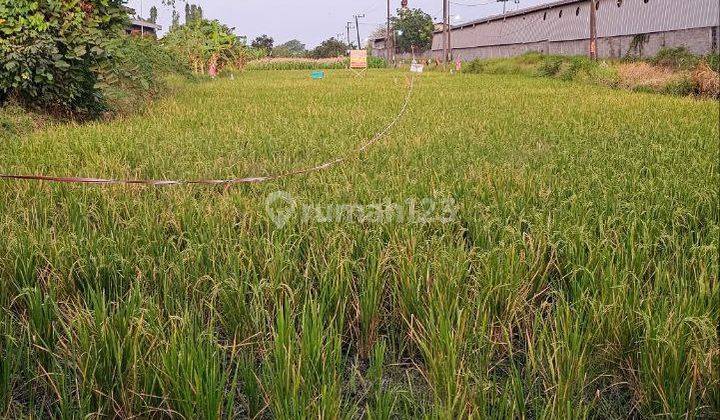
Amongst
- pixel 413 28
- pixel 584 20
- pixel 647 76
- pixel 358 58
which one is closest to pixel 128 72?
pixel 647 76

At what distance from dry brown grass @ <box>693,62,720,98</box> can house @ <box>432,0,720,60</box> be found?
6.11m

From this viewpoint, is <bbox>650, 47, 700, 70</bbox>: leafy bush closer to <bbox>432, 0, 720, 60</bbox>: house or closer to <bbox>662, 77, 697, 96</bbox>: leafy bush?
<bbox>432, 0, 720, 60</bbox>: house

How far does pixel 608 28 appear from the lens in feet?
74.3

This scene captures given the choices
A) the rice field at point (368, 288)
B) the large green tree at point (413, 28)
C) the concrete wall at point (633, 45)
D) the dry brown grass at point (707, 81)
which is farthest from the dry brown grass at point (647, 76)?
the large green tree at point (413, 28)

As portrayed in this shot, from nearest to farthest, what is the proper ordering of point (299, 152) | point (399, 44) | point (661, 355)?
point (661, 355), point (299, 152), point (399, 44)

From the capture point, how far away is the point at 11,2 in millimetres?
6043

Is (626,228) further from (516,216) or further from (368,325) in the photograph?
(368,325)

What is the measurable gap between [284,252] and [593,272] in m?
1.03

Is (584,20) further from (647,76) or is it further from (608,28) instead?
(647,76)

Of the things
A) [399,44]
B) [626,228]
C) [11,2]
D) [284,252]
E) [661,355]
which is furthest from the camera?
[399,44]

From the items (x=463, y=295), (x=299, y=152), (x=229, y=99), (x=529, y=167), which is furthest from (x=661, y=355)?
(x=229, y=99)

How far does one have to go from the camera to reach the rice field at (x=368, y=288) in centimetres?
150

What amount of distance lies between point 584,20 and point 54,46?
2196 centimetres

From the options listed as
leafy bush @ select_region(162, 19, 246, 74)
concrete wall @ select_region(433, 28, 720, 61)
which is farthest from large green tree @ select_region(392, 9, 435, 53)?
leafy bush @ select_region(162, 19, 246, 74)
